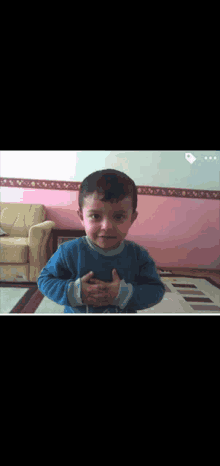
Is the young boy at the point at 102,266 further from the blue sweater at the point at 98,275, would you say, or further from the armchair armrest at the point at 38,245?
the armchair armrest at the point at 38,245

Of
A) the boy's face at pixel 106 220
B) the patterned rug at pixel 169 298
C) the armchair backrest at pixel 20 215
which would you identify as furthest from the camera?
the armchair backrest at pixel 20 215

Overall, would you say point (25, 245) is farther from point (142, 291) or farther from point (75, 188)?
point (142, 291)

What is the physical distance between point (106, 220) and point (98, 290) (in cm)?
26

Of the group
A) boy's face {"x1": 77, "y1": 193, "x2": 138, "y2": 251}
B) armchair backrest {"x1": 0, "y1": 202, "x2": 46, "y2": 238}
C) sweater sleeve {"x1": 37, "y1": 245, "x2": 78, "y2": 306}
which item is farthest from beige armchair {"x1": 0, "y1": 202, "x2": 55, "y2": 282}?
boy's face {"x1": 77, "y1": 193, "x2": 138, "y2": 251}

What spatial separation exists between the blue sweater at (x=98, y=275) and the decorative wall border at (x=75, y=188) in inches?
10.9

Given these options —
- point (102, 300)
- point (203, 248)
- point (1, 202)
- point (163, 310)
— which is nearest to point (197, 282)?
point (203, 248)

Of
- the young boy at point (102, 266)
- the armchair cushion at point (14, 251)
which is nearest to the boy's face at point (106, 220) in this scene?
the young boy at point (102, 266)

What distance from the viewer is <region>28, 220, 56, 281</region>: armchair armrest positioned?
3.52ft

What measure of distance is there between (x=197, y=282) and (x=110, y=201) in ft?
2.33

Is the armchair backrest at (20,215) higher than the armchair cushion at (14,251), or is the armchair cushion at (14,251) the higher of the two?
the armchair backrest at (20,215)

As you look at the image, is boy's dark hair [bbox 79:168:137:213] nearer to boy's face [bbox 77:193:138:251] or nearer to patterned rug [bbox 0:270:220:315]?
boy's face [bbox 77:193:138:251]

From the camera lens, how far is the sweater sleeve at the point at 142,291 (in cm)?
87
